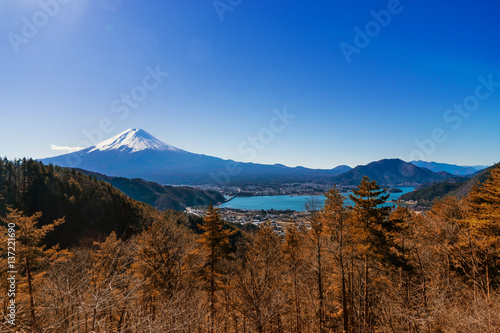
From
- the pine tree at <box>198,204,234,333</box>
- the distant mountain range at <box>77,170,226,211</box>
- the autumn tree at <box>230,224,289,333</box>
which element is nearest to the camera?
the autumn tree at <box>230,224,289,333</box>

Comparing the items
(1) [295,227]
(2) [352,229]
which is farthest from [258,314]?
(1) [295,227]

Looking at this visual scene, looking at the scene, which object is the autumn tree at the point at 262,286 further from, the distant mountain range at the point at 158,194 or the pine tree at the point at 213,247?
the distant mountain range at the point at 158,194

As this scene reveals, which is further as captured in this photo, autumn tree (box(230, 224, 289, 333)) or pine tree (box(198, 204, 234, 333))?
pine tree (box(198, 204, 234, 333))

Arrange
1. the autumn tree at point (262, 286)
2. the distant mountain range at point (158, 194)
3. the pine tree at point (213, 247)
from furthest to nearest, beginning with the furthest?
the distant mountain range at point (158, 194)
the pine tree at point (213, 247)
the autumn tree at point (262, 286)

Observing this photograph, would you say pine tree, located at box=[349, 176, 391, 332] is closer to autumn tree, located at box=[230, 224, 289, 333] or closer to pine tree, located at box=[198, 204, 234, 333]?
autumn tree, located at box=[230, 224, 289, 333]

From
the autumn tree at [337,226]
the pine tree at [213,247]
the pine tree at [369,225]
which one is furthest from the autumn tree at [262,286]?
the pine tree at [369,225]

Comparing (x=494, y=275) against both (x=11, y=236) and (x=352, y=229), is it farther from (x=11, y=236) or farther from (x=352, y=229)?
(x=11, y=236)

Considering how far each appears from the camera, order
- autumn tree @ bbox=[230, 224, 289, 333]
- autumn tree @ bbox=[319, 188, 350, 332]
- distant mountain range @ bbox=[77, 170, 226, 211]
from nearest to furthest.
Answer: autumn tree @ bbox=[230, 224, 289, 333]
autumn tree @ bbox=[319, 188, 350, 332]
distant mountain range @ bbox=[77, 170, 226, 211]

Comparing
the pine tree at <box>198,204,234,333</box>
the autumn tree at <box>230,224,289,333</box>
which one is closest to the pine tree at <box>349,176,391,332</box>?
the autumn tree at <box>230,224,289,333</box>

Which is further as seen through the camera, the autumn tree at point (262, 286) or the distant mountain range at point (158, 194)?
the distant mountain range at point (158, 194)

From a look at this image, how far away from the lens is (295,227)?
64.4ft

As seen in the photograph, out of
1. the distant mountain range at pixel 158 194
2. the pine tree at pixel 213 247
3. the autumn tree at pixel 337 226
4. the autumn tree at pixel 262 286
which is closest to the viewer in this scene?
the autumn tree at pixel 262 286

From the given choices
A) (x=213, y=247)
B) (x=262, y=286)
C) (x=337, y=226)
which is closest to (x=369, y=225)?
(x=337, y=226)

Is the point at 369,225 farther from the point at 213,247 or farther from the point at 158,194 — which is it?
the point at 158,194
